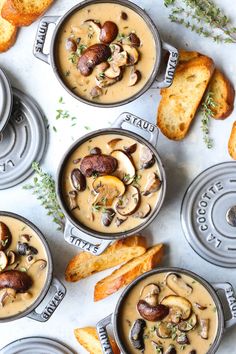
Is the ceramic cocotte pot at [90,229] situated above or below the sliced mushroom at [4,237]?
above

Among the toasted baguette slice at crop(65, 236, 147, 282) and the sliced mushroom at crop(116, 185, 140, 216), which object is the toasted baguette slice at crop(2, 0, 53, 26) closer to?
the sliced mushroom at crop(116, 185, 140, 216)

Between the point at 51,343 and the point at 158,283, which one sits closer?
the point at 158,283

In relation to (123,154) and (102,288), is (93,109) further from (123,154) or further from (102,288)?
(102,288)

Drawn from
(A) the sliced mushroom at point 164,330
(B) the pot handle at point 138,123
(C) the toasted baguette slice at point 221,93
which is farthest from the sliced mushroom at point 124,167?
(A) the sliced mushroom at point 164,330

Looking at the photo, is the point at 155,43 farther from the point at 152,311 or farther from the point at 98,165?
the point at 152,311

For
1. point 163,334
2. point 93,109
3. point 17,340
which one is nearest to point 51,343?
point 17,340

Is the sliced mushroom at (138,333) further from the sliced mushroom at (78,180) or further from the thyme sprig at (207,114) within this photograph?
the thyme sprig at (207,114)
